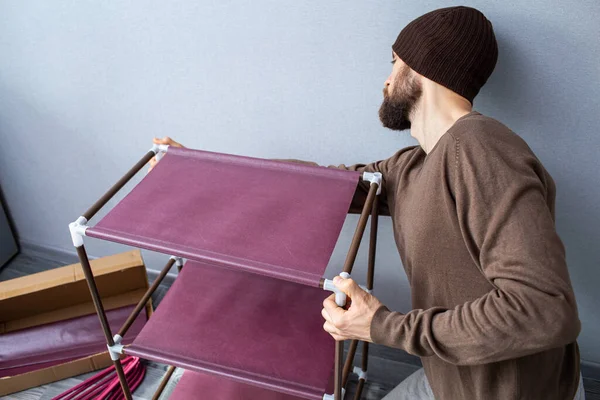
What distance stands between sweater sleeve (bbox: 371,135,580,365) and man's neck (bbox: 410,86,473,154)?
13cm

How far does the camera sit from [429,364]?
3.92ft

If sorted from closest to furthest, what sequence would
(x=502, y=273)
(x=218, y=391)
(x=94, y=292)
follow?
(x=502, y=273) < (x=94, y=292) < (x=218, y=391)

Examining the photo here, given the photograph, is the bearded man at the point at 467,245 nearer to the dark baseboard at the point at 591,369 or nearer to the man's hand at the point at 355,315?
the man's hand at the point at 355,315

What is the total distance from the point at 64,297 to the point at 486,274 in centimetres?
148

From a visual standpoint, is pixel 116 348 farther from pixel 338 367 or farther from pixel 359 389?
pixel 359 389

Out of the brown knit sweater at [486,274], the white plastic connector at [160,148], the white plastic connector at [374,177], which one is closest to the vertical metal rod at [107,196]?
the white plastic connector at [160,148]

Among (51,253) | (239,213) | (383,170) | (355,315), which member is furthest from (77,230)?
(51,253)

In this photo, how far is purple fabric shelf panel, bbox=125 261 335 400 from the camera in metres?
1.21

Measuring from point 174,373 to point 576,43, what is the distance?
1.49 metres

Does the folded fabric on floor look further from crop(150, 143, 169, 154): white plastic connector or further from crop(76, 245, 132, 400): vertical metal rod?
crop(150, 143, 169, 154): white plastic connector

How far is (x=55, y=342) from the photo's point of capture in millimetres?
1846

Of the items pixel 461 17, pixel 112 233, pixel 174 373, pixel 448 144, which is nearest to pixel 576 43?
pixel 461 17

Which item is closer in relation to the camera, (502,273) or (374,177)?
(502,273)

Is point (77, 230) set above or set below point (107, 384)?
above
